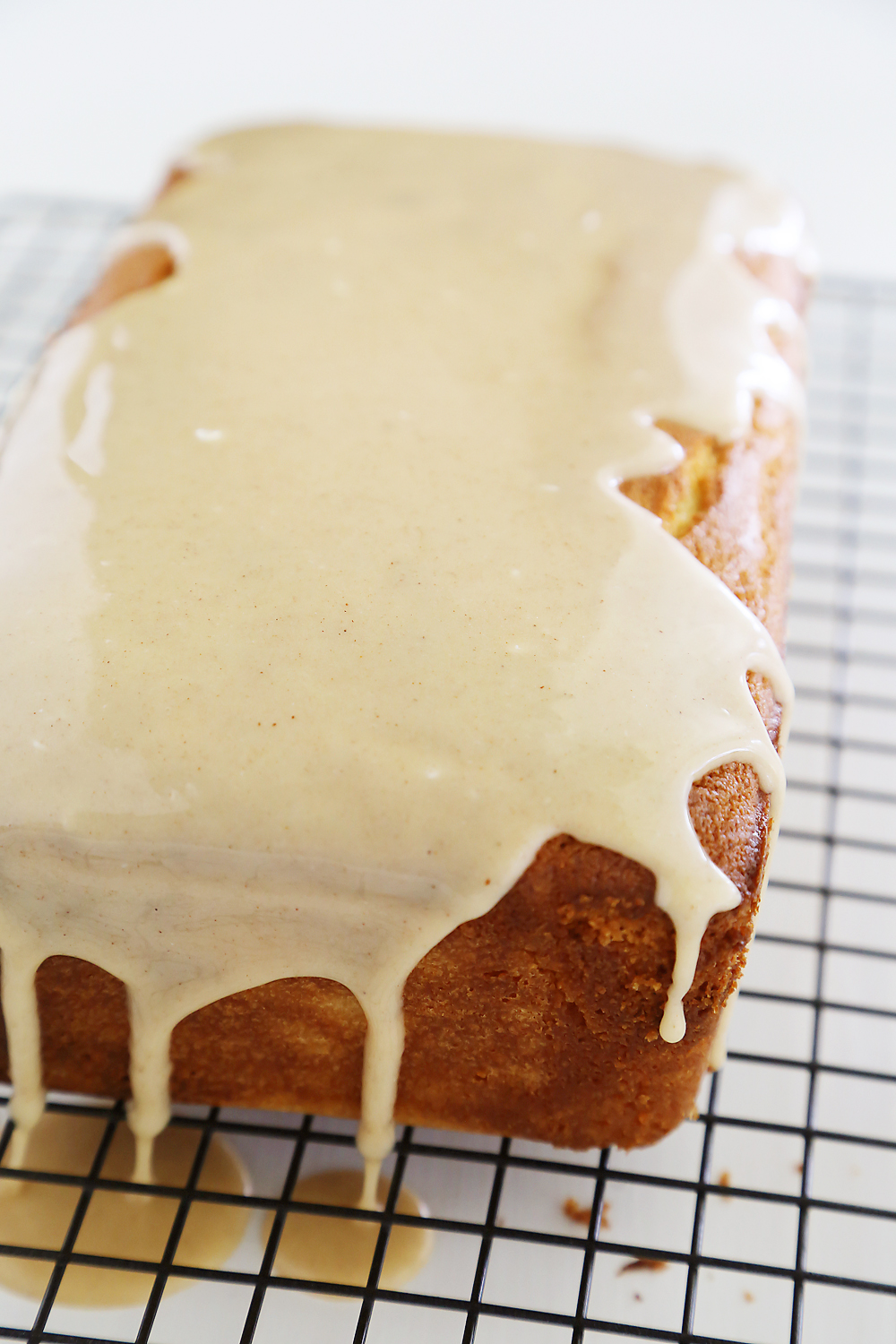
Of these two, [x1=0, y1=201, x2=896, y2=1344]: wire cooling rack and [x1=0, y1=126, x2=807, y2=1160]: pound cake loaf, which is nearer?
[x1=0, y1=126, x2=807, y2=1160]: pound cake loaf

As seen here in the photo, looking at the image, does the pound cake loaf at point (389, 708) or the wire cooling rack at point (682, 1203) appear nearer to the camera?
the pound cake loaf at point (389, 708)

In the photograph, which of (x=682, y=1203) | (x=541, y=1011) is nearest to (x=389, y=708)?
(x=541, y=1011)

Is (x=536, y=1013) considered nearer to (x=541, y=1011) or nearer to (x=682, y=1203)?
(x=541, y=1011)

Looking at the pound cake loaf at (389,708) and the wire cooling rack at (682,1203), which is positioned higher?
the pound cake loaf at (389,708)

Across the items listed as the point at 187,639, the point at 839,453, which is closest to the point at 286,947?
the point at 187,639

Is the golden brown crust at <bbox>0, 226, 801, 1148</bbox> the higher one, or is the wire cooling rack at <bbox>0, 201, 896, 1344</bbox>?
the golden brown crust at <bbox>0, 226, 801, 1148</bbox>
